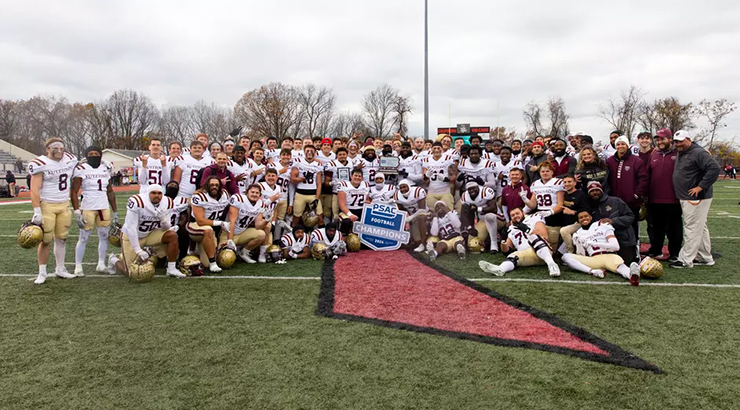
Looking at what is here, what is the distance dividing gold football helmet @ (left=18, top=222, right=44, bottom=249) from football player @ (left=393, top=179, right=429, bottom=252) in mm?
5071

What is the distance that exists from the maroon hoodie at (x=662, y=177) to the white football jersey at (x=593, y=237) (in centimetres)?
113

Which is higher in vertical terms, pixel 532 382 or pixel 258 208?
pixel 258 208

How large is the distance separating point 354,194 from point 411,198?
0.99 meters

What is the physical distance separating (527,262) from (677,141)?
8.53 ft

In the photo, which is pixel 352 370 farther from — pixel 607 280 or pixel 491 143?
pixel 491 143

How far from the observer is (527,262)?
628 centimetres

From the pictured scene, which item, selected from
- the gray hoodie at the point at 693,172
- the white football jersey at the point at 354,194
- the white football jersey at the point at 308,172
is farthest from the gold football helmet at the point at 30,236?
the gray hoodie at the point at 693,172

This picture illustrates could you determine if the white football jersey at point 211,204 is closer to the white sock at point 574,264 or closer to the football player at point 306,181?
the football player at point 306,181

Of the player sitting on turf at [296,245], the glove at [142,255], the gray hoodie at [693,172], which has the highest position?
the gray hoodie at [693,172]

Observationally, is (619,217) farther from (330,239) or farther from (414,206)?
(330,239)

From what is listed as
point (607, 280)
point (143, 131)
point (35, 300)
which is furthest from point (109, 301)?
point (143, 131)

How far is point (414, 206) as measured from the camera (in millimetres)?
8039

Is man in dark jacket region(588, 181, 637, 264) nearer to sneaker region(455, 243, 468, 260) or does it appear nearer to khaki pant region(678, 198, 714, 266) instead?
khaki pant region(678, 198, 714, 266)

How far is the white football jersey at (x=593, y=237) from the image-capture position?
5973mm
